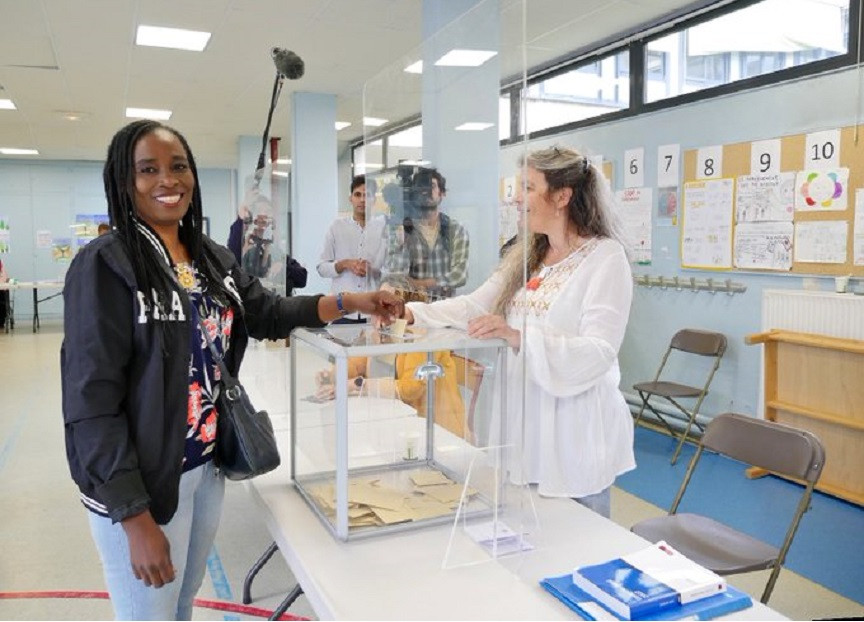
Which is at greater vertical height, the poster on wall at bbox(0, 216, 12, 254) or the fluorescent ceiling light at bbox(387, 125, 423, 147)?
the poster on wall at bbox(0, 216, 12, 254)

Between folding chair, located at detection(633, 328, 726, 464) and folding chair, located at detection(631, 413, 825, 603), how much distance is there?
1855mm

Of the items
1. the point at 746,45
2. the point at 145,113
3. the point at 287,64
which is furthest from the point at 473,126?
the point at 145,113

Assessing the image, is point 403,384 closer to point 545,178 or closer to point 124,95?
point 545,178

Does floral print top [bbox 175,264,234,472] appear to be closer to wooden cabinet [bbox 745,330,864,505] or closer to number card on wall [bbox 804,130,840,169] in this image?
wooden cabinet [bbox 745,330,864,505]

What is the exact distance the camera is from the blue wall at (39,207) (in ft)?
39.8

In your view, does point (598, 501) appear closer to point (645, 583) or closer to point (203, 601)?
point (645, 583)

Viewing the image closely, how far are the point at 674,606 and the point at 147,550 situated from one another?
0.87m

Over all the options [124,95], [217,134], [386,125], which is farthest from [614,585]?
[217,134]

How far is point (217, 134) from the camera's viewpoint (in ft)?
32.2

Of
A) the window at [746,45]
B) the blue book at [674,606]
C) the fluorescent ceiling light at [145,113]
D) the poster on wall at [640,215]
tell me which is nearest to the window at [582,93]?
the window at [746,45]

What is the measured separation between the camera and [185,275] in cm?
135

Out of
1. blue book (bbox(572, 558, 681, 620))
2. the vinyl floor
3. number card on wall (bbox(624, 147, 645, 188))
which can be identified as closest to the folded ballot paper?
blue book (bbox(572, 558, 681, 620))

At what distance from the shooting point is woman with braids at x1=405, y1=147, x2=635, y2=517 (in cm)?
145

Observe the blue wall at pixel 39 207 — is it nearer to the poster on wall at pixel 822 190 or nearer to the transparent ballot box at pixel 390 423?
the poster on wall at pixel 822 190
